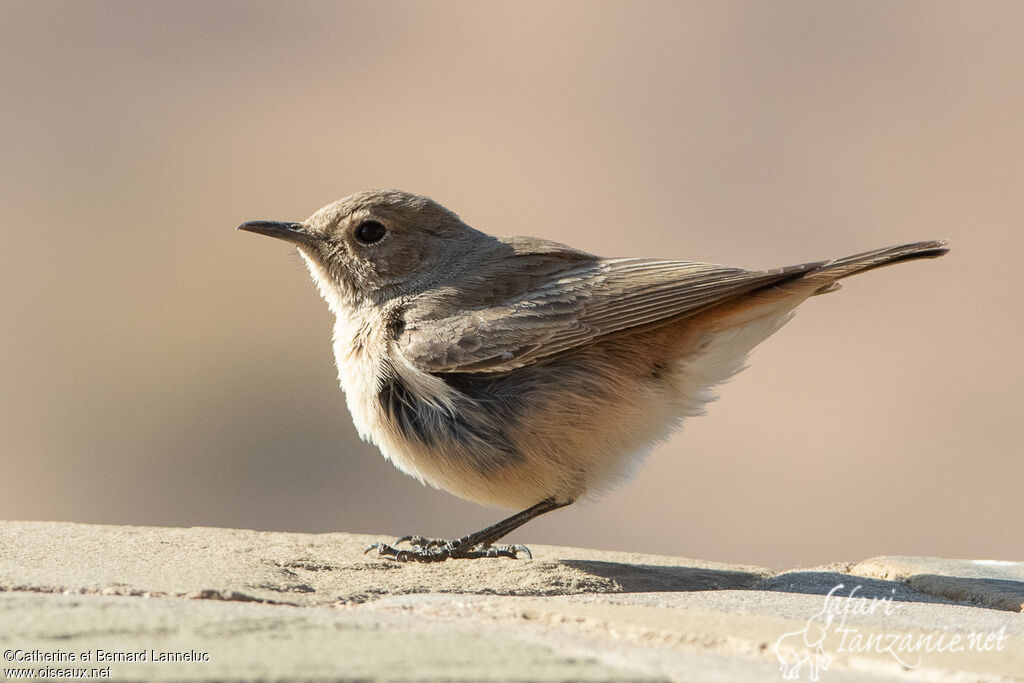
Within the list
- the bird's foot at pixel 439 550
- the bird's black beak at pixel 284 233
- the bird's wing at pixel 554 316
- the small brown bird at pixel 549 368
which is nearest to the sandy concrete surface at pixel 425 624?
the bird's foot at pixel 439 550

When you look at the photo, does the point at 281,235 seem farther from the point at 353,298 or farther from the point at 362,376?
the point at 362,376

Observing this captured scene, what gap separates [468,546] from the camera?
465cm

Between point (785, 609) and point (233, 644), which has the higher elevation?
point (233, 644)

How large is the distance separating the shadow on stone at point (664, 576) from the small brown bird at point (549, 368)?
41cm

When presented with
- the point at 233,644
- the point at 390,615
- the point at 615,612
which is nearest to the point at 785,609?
the point at 615,612

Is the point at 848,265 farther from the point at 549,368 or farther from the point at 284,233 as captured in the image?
the point at 284,233

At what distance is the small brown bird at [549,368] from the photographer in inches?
183

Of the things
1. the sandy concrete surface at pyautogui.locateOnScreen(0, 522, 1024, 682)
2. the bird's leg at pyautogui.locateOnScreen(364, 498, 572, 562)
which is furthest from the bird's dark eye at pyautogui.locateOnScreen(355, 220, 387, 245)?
the sandy concrete surface at pyautogui.locateOnScreen(0, 522, 1024, 682)

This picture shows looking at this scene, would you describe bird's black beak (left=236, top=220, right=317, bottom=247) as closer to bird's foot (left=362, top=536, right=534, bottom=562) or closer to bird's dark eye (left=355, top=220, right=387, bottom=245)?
bird's dark eye (left=355, top=220, right=387, bottom=245)

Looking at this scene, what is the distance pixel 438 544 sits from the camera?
15.5 feet

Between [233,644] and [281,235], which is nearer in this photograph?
[233,644]

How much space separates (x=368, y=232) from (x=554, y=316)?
4.03ft

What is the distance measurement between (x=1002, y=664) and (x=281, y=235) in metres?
4.12

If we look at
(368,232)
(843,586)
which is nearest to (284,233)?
(368,232)
